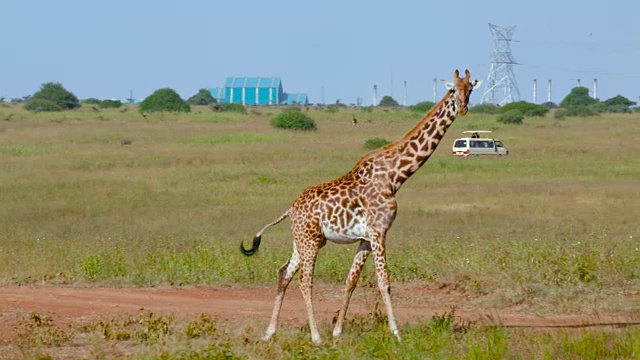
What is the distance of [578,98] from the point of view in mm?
120938

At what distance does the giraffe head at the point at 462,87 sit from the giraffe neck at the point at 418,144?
9 cm

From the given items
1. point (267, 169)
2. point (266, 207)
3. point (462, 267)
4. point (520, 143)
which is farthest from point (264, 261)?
point (520, 143)

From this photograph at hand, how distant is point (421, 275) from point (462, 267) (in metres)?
0.52

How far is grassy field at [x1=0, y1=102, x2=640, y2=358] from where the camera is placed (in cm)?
1362

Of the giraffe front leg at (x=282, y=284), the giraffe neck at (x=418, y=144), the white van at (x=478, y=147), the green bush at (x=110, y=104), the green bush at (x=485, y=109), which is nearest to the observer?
the giraffe front leg at (x=282, y=284)

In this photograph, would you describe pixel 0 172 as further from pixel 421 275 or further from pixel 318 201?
pixel 318 201

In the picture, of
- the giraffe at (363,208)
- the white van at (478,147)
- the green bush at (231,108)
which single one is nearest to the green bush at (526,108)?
the green bush at (231,108)

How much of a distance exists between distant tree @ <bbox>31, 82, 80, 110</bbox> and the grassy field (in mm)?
22302

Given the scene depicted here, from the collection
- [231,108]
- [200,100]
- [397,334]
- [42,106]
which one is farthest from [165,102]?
[397,334]

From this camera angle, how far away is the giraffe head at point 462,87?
10.7m

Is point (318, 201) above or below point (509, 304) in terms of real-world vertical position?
above

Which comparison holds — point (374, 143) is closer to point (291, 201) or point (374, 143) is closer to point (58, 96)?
point (291, 201)

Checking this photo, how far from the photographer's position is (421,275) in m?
14.4

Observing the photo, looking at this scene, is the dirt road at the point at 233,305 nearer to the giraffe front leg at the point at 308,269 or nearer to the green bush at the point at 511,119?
the giraffe front leg at the point at 308,269
